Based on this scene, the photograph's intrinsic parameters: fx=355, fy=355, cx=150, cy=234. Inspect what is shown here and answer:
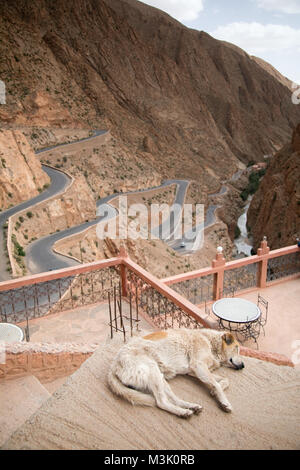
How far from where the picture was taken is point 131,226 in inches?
960

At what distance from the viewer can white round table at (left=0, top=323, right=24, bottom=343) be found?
594 centimetres

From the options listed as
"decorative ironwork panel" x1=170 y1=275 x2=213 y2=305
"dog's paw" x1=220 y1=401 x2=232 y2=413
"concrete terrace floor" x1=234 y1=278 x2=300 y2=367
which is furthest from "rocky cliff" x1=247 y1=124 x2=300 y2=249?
"dog's paw" x1=220 y1=401 x2=232 y2=413

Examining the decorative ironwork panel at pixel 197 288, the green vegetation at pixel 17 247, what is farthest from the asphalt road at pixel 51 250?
the decorative ironwork panel at pixel 197 288

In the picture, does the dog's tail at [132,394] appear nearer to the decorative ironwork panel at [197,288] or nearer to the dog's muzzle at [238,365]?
the dog's muzzle at [238,365]

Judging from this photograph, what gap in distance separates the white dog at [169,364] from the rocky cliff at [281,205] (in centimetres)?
2035

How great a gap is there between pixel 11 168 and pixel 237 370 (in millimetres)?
20766

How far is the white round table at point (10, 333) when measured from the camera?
19.5 ft

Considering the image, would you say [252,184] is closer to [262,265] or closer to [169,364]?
[262,265]

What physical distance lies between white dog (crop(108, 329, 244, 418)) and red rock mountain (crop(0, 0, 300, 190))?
34649 millimetres

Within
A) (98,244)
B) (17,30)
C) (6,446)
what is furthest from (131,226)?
(17,30)

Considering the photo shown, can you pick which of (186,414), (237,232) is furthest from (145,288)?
(237,232)

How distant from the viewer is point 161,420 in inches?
112

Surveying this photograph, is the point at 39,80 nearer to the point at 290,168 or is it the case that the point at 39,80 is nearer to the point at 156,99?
the point at 156,99

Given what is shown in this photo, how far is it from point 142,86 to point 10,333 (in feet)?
180
